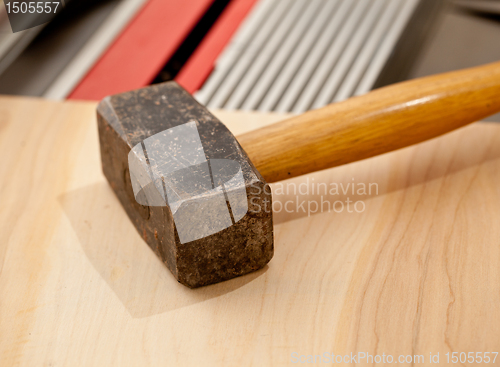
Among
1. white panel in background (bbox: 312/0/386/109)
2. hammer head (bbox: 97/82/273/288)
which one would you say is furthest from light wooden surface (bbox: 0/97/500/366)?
white panel in background (bbox: 312/0/386/109)

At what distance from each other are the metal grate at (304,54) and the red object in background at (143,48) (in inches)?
6.3

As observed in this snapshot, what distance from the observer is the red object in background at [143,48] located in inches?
58.3

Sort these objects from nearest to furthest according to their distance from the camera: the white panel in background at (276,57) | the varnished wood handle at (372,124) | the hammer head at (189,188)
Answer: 1. the hammer head at (189,188)
2. the varnished wood handle at (372,124)
3. the white panel in background at (276,57)

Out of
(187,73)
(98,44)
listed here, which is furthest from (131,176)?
(98,44)

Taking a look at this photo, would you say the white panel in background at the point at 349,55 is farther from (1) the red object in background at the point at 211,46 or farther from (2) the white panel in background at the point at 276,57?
(1) the red object in background at the point at 211,46

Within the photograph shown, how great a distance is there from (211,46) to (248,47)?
12cm

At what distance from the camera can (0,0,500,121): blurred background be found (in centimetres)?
149

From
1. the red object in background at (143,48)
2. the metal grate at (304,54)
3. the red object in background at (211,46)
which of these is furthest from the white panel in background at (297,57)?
the red object in background at (143,48)

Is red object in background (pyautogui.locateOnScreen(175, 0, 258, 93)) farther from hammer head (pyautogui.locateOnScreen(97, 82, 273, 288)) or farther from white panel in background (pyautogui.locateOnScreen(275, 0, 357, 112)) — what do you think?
hammer head (pyautogui.locateOnScreen(97, 82, 273, 288))

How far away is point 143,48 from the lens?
5.15ft

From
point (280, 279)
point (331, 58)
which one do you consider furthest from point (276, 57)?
→ point (280, 279)

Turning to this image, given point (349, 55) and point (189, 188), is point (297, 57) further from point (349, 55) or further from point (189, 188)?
point (189, 188)

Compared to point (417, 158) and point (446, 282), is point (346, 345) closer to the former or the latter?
point (446, 282)

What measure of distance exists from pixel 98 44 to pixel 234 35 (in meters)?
0.43
